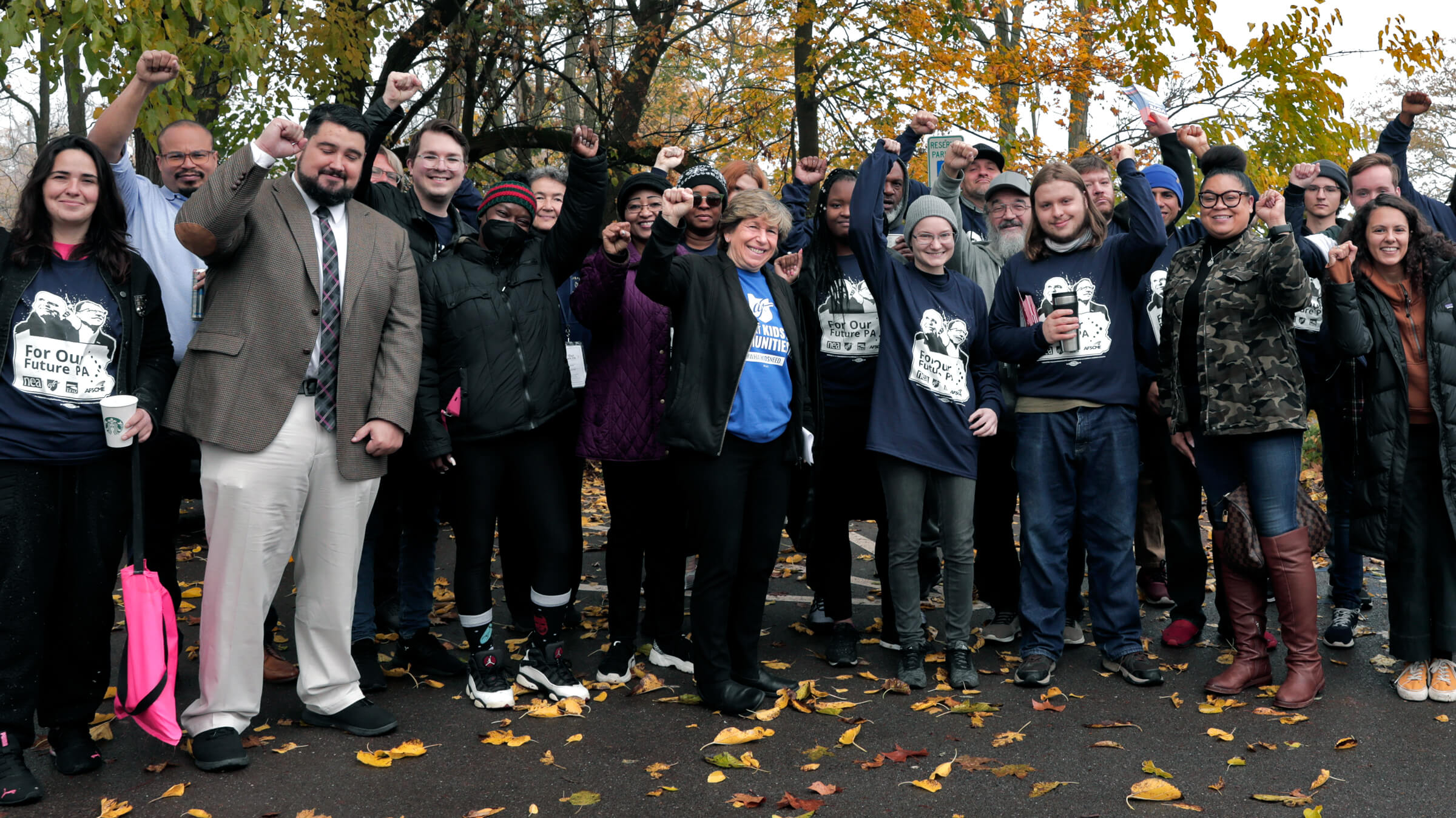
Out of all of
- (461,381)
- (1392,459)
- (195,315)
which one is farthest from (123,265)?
(1392,459)

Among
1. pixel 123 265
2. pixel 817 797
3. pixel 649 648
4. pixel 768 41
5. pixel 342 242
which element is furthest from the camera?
pixel 768 41

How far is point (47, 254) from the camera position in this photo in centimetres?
390

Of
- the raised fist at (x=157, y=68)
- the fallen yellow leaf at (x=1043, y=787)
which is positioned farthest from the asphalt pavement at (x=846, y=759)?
the raised fist at (x=157, y=68)

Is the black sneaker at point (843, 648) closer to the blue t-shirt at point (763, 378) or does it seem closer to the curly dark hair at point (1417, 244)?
the blue t-shirt at point (763, 378)

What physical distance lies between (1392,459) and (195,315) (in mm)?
5212

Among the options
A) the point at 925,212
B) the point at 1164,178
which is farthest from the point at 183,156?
the point at 1164,178

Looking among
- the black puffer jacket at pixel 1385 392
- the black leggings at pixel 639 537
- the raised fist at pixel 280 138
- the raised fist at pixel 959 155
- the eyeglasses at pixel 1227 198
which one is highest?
the raised fist at pixel 959 155

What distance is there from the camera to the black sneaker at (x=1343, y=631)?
5590 mm

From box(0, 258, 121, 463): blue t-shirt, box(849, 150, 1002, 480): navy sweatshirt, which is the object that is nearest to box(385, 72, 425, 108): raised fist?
box(0, 258, 121, 463): blue t-shirt

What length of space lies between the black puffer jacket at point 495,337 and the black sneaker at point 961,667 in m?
2.10

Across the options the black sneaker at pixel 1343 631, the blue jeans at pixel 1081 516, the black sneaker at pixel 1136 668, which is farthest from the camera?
the black sneaker at pixel 1343 631

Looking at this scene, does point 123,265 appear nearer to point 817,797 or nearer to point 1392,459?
point 817,797

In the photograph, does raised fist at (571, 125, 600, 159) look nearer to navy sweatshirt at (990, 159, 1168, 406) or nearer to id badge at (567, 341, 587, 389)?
id badge at (567, 341, 587, 389)

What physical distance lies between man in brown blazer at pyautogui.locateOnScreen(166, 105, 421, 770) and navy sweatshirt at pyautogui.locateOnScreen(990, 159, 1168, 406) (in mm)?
2800
